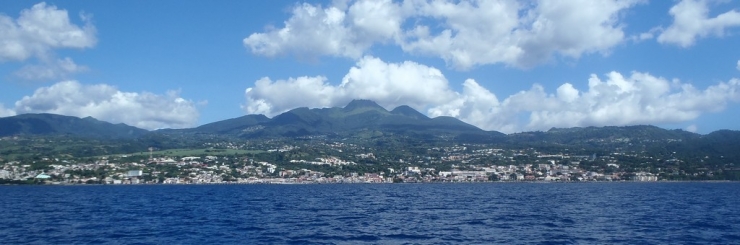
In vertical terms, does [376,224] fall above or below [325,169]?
below

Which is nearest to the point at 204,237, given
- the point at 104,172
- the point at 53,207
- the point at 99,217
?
the point at 99,217

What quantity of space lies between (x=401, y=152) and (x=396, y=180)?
59728 millimetres

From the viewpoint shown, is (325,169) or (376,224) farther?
(325,169)

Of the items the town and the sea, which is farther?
the town

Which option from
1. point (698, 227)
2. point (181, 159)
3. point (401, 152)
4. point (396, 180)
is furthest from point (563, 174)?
point (698, 227)

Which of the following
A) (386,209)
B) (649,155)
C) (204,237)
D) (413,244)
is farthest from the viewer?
(649,155)

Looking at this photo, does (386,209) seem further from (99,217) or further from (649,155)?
(649,155)

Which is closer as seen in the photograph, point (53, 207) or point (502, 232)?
point (502, 232)

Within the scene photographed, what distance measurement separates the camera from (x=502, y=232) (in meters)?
35.5

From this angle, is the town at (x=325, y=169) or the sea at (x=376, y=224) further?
the town at (x=325, y=169)

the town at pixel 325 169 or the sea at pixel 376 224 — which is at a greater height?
the town at pixel 325 169

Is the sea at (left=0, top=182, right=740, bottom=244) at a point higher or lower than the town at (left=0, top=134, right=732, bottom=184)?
lower

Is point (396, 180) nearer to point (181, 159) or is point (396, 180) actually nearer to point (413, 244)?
point (181, 159)

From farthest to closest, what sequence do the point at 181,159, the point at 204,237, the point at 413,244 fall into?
the point at 181,159 → the point at 204,237 → the point at 413,244
